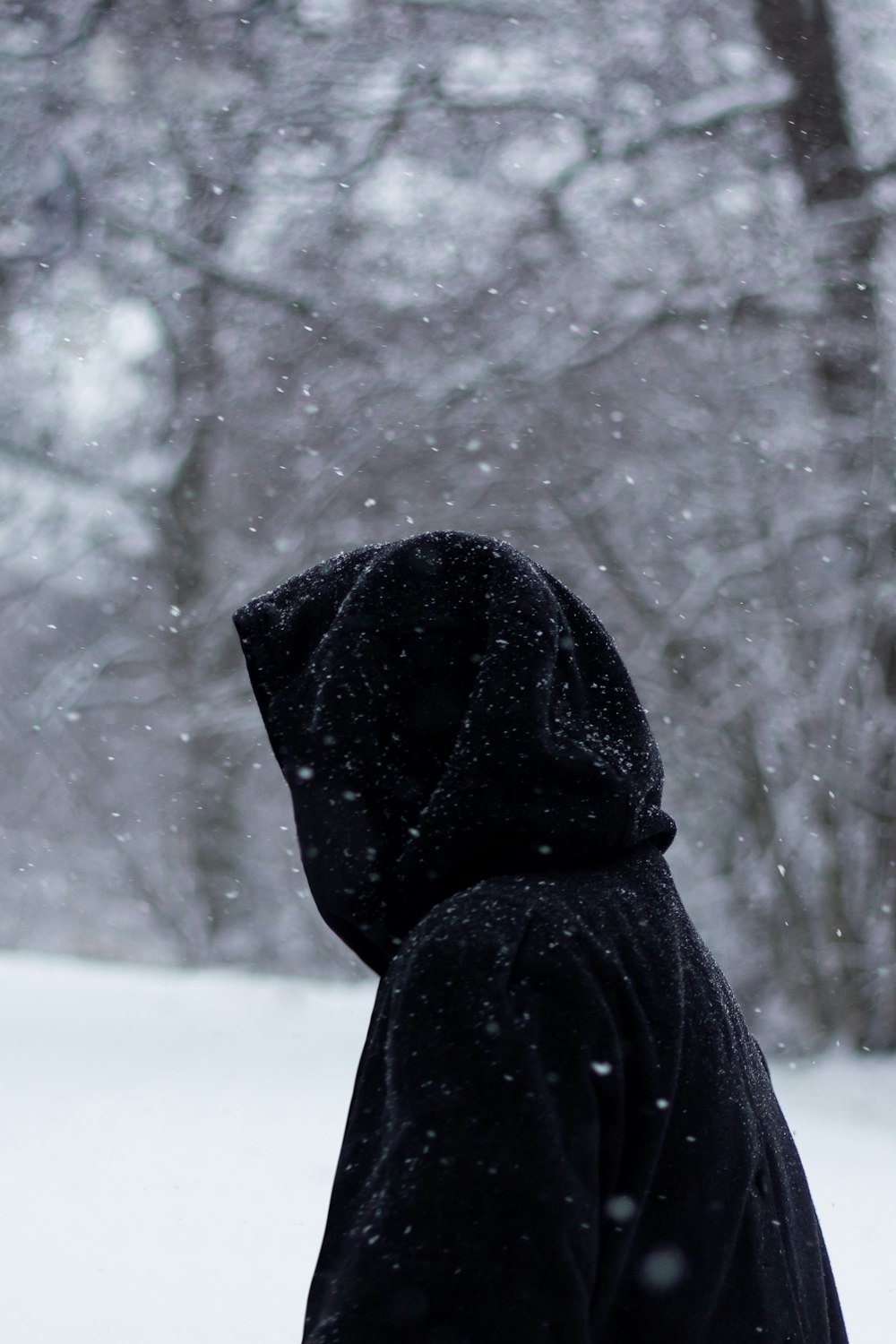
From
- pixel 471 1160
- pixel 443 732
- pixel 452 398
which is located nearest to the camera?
pixel 471 1160

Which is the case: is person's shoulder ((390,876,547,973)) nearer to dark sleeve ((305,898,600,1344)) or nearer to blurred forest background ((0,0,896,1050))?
dark sleeve ((305,898,600,1344))

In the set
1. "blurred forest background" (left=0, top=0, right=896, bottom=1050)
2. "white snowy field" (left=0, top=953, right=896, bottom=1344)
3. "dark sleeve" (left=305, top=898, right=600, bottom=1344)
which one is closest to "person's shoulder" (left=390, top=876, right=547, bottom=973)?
"dark sleeve" (left=305, top=898, right=600, bottom=1344)

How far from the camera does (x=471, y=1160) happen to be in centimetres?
74

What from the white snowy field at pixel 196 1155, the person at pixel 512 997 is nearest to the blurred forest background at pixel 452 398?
the white snowy field at pixel 196 1155

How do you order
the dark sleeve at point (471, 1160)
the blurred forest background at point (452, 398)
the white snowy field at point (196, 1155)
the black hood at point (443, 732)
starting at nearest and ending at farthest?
the dark sleeve at point (471, 1160) < the black hood at point (443, 732) < the white snowy field at point (196, 1155) < the blurred forest background at point (452, 398)

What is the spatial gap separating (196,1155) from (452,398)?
153 inches

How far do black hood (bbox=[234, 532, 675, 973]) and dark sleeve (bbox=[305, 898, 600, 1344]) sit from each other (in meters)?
0.09

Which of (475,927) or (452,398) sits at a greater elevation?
(452,398)

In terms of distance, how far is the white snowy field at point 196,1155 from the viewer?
2.73 meters

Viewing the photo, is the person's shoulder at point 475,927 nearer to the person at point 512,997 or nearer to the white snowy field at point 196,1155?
the person at point 512,997

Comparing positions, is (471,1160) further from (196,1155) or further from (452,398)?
(452,398)

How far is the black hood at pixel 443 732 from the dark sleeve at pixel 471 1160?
0.09 meters

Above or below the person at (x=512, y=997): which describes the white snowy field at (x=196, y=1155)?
below

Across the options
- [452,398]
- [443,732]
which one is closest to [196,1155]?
[443,732]
